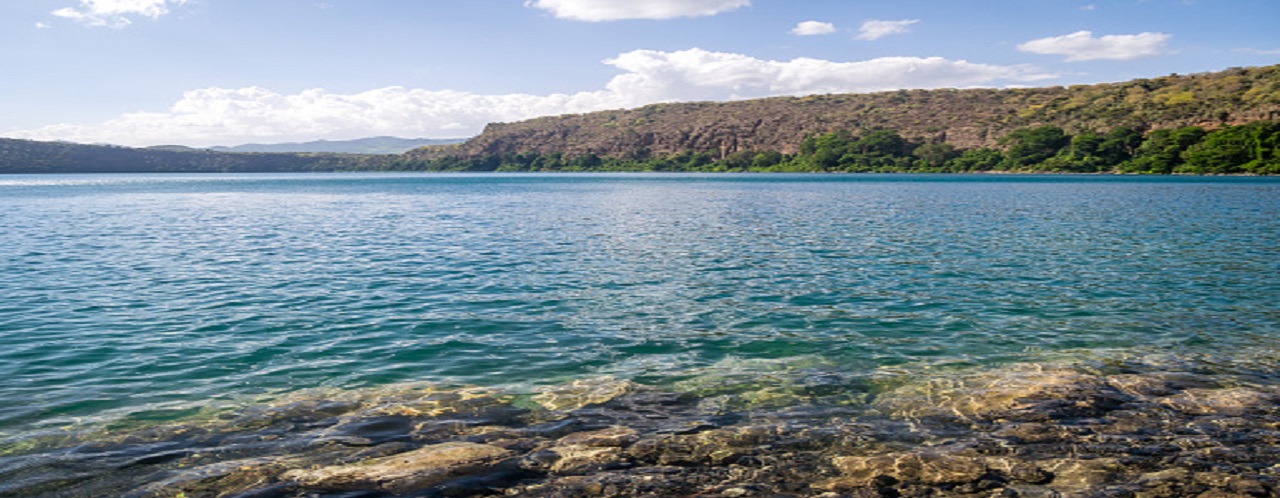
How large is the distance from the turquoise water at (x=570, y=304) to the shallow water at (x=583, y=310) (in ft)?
0.31

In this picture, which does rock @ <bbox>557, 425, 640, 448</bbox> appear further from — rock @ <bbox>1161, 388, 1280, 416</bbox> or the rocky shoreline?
rock @ <bbox>1161, 388, 1280, 416</bbox>

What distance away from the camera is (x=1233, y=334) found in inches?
704

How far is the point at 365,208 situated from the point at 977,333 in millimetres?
64613

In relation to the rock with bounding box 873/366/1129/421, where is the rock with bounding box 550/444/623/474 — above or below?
above

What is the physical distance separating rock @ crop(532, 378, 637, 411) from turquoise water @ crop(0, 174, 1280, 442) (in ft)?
1.96

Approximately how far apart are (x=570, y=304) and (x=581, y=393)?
8.79 metres

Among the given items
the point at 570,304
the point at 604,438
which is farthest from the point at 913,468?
the point at 570,304

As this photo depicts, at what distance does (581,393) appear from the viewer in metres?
13.4

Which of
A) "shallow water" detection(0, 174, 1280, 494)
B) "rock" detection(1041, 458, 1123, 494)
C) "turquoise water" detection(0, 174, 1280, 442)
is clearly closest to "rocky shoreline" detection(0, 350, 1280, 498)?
"rock" detection(1041, 458, 1123, 494)

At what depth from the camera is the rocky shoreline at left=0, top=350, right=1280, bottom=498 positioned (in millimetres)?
9125

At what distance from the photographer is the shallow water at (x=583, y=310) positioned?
1442cm

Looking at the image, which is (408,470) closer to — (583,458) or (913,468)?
(583,458)

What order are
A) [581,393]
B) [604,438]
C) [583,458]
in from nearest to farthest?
[583,458], [604,438], [581,393]

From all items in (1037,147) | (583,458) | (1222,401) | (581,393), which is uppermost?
(1037,147)
